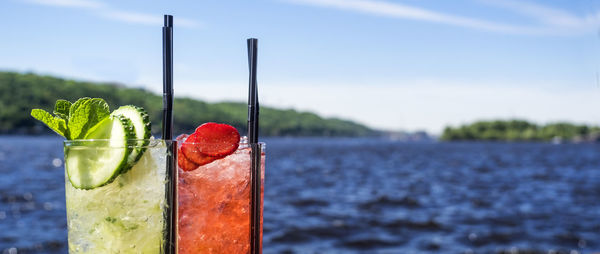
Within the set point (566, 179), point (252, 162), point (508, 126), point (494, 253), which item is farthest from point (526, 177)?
point (508, 126)

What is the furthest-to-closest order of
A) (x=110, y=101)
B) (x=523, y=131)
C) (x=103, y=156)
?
(x=523, y=131)
(x=110, y=101)
(x=103, y=156)

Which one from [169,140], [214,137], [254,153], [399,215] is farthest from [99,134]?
[399,215]

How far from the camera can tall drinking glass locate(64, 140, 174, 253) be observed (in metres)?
1.41

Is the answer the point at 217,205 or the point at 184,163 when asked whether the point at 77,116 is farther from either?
the point at 217,205

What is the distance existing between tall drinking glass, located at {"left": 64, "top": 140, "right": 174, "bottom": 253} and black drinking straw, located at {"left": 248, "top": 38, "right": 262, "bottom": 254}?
0.74ft

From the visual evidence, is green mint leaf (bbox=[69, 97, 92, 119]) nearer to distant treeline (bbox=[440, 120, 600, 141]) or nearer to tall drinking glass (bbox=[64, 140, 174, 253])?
tall drinking glass (bbox=[64, 140, 174, 253])

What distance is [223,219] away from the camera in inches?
60.9

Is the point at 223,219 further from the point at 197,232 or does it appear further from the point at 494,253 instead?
the point at 494,253

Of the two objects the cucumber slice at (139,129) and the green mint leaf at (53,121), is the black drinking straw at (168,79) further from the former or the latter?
the green mint leaf at (53,121)

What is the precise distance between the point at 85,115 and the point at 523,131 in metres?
168

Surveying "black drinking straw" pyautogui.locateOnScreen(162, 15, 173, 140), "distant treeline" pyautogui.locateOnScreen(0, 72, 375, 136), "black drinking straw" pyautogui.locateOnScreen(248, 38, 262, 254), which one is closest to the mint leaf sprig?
"black drinking straw" pyautogui.locateOnScreen(162, 15, 173, 140)

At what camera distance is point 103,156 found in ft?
4.50

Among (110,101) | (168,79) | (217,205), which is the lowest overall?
(217,205)

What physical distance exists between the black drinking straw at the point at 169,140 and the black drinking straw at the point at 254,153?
209 millimetres
